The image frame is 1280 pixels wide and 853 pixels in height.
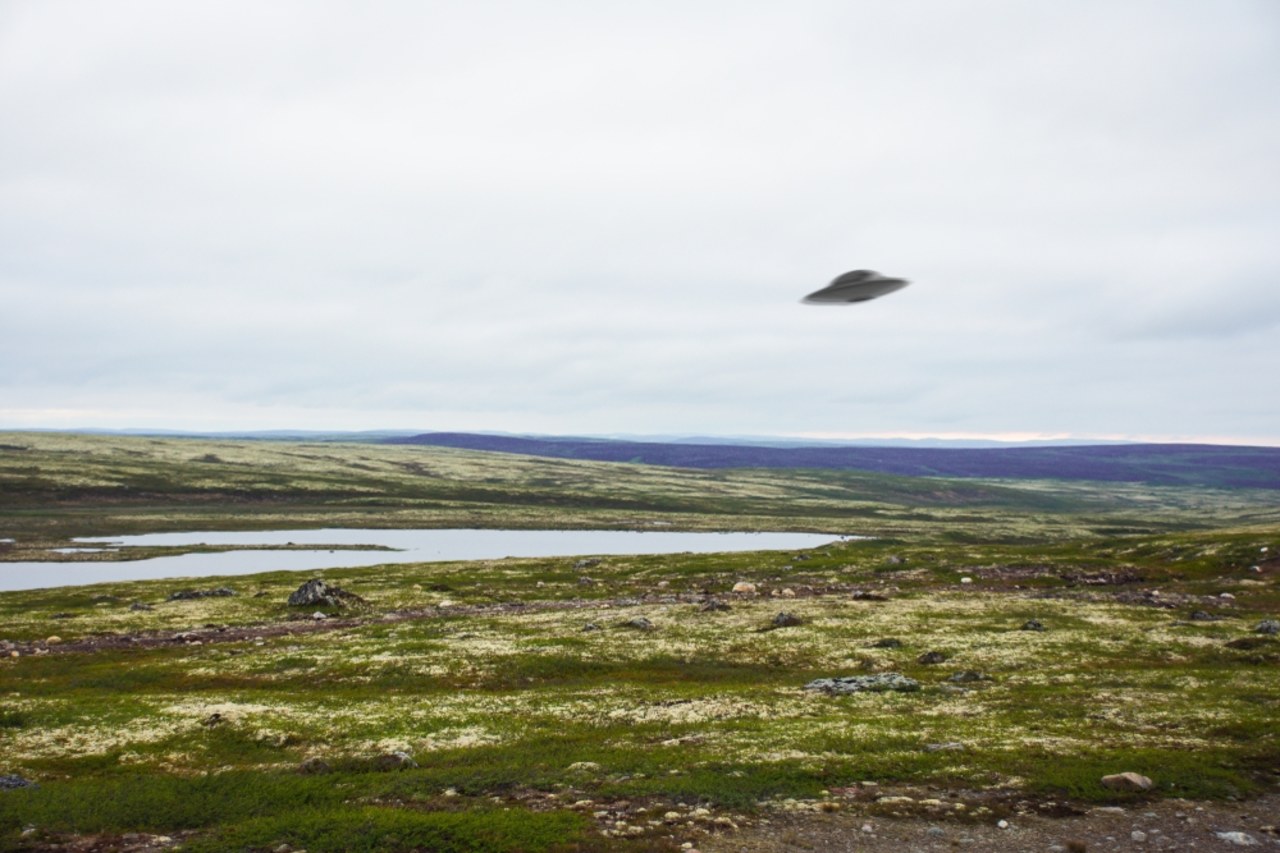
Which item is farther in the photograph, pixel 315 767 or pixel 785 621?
pixel 785 621

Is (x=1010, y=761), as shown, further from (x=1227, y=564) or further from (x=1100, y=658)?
(x=1227, y=564)

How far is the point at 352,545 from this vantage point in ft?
436

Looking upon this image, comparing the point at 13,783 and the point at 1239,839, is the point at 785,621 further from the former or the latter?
the point at 13,783

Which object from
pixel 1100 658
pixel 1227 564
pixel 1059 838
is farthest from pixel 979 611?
pixel 1059 838

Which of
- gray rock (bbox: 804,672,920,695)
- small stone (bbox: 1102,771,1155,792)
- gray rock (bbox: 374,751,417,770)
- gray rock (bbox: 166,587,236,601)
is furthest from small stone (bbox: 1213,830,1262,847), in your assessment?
gray rock (bbox: 166,587,236,601)

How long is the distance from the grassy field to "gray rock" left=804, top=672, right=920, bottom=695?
1.41 meters

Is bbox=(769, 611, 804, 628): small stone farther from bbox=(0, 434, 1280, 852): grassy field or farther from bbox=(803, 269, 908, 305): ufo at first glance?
bbox=(803, 269, 908, 305): ufo

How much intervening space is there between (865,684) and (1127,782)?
1486 cm

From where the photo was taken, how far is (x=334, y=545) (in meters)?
132

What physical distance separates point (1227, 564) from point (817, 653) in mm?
57485

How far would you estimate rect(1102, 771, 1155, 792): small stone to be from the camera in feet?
71.4

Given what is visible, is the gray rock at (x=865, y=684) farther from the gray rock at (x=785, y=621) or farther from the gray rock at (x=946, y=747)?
the gray rock at (x=785, y=621)

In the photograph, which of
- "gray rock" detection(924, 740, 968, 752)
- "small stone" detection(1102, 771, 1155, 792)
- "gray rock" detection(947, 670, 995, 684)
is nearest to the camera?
"small stone" detection(1102, 771, 1155, 792)

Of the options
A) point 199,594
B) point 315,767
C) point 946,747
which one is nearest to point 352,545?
point 199,594
